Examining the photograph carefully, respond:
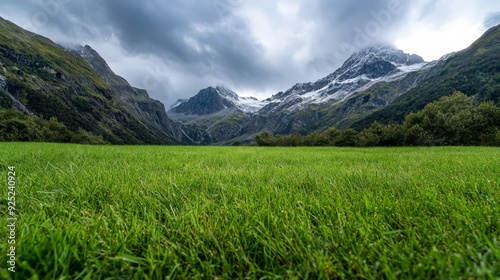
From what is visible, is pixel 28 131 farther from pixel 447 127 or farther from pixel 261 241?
pixel 447 127

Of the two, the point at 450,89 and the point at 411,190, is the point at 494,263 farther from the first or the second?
the point at 450,89

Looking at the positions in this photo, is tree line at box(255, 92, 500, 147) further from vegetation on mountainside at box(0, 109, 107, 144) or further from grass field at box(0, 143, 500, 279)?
vegetation on mountainside at box(0, 109, 107, 144)

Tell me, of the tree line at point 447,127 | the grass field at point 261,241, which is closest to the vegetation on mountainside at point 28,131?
the grass field at point 261,241

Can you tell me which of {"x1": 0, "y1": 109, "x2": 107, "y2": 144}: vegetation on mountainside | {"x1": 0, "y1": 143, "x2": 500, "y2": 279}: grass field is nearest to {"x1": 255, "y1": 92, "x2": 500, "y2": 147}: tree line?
{"x1": 0, "y1": 143, "x2": 500, "y2": 279}: grass field

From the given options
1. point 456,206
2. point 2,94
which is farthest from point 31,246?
point 2,94

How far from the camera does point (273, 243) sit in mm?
1656

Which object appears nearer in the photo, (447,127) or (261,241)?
(261,241)

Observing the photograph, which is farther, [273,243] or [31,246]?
[273,243]

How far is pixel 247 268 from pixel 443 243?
1336 millimetres

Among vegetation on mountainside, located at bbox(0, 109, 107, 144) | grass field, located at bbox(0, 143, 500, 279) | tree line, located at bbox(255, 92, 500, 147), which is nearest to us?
grass field, located at bbox(0, 143, 500, 279)

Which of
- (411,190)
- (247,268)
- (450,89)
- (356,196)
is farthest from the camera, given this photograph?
(450,89)

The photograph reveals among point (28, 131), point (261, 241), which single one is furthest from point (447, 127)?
point (28, 131)

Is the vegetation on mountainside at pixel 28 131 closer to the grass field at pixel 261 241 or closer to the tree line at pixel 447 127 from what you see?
the grass field at pixel 261 241

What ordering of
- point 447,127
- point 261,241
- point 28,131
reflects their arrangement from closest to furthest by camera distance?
point 261,241, point 447,127, point 28,131
